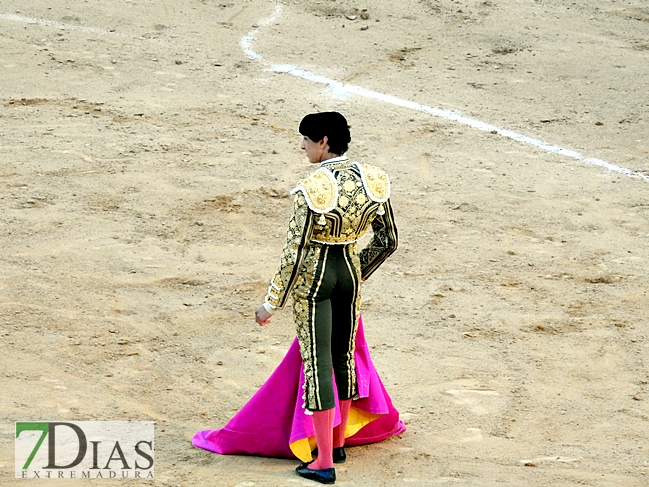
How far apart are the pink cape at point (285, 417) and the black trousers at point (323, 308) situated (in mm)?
208

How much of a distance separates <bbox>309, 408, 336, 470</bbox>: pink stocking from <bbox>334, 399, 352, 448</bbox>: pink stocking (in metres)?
0.20

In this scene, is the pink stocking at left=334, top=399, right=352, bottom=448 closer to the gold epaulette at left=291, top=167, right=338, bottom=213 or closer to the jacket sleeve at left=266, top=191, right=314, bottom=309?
the jacket sleeve at left=266, top=191, right=314, bottom=309

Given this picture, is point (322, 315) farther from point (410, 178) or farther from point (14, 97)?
point (14, 97)

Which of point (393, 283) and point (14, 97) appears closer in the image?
point (393, 283)

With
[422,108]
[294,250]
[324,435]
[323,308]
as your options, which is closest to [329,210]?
[294,250]

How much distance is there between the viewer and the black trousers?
15.3ft

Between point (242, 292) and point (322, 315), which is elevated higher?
point (322, 315)

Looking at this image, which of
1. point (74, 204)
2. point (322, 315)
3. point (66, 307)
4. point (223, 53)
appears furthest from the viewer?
point (223, 53)

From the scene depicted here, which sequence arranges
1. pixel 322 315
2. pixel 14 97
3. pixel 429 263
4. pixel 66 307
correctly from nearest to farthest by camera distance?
pixel 322 315, pixel 66 307, pixel 429 263, pixel 14 97

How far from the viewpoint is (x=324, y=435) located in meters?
4.78

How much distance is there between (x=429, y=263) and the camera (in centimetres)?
774

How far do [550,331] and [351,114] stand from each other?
4.10 meters

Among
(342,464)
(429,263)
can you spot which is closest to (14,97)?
(429,263)

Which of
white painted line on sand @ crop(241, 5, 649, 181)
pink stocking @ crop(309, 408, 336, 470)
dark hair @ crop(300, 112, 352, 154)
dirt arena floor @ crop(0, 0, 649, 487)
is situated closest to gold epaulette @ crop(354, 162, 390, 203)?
dark hair @ crop(300, 112, 352, 154)
